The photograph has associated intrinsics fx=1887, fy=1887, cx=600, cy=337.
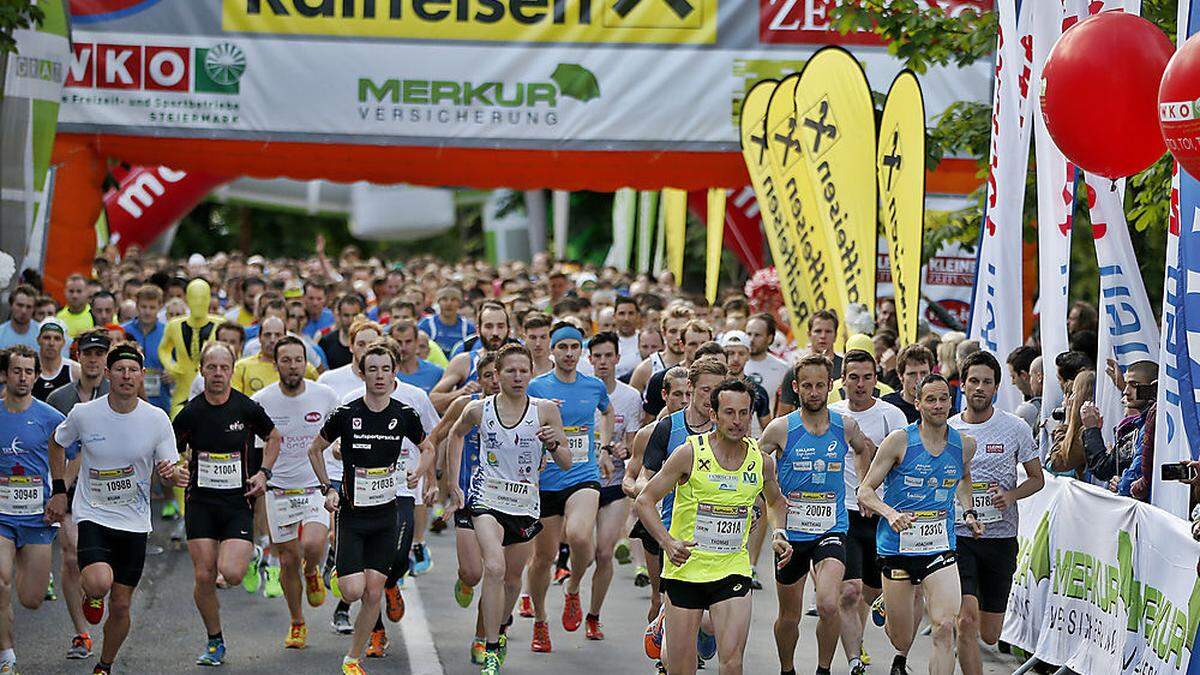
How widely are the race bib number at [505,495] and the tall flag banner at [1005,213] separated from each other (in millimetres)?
3533

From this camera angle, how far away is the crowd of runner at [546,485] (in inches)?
361

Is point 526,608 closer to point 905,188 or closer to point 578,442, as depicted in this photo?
point 578,442

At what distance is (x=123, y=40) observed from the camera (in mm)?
19750

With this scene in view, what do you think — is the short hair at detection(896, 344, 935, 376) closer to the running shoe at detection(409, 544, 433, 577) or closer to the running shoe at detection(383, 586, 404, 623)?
the running shoe at detection(383, 586, 404, 623)

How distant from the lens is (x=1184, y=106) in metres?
7.60

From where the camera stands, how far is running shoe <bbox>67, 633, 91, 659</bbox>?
34.5 feet

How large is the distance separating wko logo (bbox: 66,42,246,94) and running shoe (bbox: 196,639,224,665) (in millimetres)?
10455

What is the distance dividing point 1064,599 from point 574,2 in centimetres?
1099

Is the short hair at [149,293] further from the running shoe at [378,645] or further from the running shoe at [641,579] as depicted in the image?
the running shoe at [378,645]

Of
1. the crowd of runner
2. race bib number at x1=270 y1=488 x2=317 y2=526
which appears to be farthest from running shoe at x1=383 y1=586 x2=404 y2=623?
race bib number at x1=270 y1=488 x2=317 y2=526

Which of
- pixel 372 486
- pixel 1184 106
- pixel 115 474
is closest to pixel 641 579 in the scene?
pixel 372 486

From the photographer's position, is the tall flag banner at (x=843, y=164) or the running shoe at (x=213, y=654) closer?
the running shoe at (x=213, y=654)

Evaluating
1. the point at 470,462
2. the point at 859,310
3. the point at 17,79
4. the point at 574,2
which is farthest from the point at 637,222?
the point at 470,462

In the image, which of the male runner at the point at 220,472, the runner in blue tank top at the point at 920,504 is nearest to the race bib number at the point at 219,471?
the male runner at the point at 220,472
